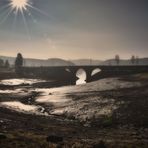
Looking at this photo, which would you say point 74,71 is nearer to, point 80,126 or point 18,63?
point 18,63

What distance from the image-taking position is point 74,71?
14188 cm

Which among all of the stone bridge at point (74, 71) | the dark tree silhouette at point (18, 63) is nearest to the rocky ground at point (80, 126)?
the stone bridge at point (74, 71)

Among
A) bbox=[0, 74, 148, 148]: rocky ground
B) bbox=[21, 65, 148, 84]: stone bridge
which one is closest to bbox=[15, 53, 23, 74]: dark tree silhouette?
bbox=[21, 65, 148, 84]: stone bridge

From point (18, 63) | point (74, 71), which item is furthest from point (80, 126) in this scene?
point (18, 63)

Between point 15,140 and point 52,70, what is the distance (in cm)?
14206

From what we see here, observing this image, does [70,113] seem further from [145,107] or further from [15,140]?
[15,140]

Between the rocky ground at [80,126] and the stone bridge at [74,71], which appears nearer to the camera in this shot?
the rocky ground at [80,126]

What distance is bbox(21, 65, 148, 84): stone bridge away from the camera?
338 ft

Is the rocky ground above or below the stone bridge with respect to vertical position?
below

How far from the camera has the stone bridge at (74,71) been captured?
4050 inches

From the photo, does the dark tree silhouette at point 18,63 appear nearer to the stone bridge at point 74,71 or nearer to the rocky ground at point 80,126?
the stone bridge at point 74,71

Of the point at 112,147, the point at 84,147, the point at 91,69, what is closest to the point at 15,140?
the point at 84,147

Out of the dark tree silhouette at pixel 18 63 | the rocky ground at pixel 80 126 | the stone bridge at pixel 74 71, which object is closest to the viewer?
the rocky ground at pixel 80 126

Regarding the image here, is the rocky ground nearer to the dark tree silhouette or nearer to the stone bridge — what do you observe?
the stone bridge
